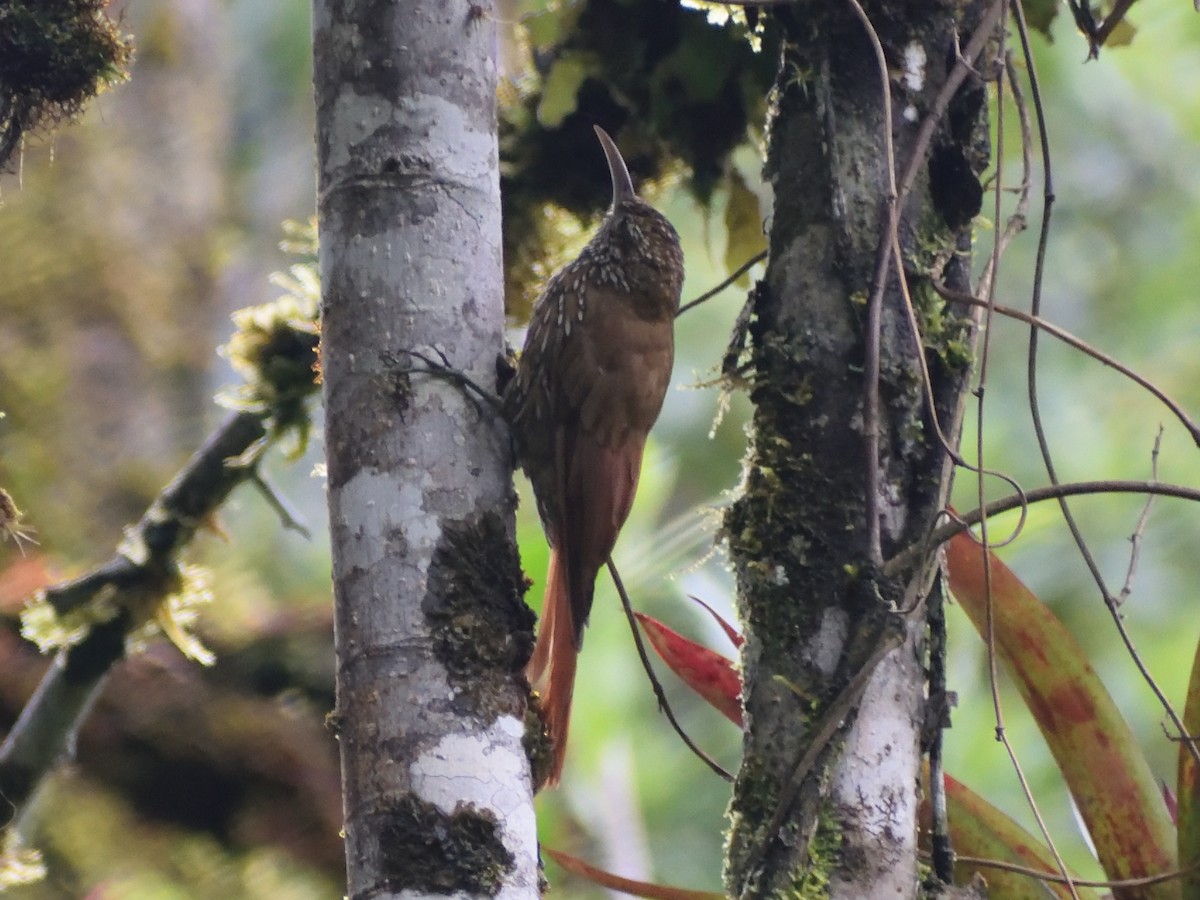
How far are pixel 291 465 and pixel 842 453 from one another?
4.52ft

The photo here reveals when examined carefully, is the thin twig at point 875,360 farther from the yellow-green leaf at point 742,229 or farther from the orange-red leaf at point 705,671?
the yellow-green leaf at point 742,229

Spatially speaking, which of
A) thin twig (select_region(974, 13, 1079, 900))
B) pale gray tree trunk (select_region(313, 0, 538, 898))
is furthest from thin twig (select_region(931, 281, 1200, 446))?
pale gray tree trunk (select_region(313, 0, 538, 898))

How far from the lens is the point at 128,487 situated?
150 inches

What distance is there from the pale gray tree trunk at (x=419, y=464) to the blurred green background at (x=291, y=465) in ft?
1.31

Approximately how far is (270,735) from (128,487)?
1145mm

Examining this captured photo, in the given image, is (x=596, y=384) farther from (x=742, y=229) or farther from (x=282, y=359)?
(x=282, y=359)

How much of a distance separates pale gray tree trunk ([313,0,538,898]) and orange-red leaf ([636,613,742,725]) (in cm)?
41

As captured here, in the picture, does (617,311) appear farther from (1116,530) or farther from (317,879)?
(1116,530)

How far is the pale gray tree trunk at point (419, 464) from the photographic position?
4.66 ft

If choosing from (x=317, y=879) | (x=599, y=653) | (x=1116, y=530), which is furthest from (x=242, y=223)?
(x=1116, y=530)

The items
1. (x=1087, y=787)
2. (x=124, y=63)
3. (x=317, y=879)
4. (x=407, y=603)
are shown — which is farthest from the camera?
(x=317, y=879)

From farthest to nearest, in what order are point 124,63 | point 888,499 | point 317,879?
point 317,879
point 124,63
point 888,499

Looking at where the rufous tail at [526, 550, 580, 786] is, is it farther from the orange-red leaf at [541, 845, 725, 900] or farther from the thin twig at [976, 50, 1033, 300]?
the thin twig at [976, 50, 1033, 300]

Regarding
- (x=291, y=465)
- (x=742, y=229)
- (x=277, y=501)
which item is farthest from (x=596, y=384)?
(x=291, y=465)
